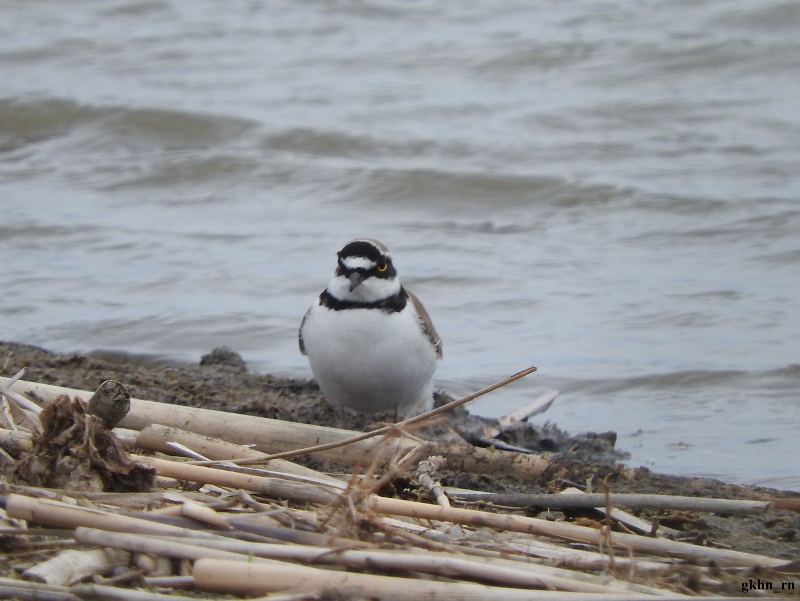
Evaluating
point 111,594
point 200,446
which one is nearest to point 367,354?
point 200,446

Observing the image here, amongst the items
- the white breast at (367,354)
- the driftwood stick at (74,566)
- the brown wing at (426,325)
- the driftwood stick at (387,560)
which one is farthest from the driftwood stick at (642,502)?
the brown wing at (426,325)

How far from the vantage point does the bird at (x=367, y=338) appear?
7078mm

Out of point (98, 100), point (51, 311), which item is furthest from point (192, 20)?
point (51, 311)

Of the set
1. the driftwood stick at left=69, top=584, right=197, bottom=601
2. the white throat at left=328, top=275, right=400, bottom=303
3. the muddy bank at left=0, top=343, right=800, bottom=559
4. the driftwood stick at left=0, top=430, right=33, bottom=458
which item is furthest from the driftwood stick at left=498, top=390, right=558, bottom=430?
the driftwood stick at left=69, top=584, right=197, bottom=601

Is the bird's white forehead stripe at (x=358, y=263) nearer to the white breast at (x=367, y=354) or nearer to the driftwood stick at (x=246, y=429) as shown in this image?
the white breast at (x=367, y=354)

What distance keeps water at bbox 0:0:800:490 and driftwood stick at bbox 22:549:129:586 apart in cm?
465

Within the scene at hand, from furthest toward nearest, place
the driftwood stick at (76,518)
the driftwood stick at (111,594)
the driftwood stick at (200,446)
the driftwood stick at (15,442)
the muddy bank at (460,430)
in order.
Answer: the muddy bank at (460,430) < the driftwood stick at (200,446) < the driftwood stick at (15,442) < the driftwood stick at (76,518) < the driftwood stick at (111,594)

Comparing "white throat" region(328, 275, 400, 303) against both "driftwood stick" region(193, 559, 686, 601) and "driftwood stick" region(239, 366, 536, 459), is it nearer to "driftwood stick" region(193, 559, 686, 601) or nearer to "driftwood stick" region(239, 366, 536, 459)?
"driftwood stick" region(239, 366, 536, 459)

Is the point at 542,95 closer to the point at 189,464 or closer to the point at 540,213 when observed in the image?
the point at 540,213

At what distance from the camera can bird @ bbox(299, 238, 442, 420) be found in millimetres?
7078

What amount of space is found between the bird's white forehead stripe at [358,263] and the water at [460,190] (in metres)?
2.28

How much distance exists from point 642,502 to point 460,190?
10805 mm

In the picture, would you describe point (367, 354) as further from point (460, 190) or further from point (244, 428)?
point (460, 190)

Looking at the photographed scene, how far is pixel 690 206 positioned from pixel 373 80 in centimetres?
772
